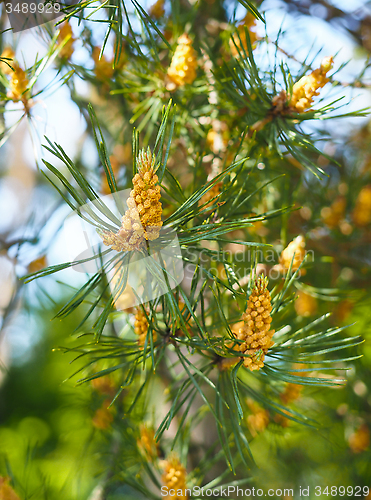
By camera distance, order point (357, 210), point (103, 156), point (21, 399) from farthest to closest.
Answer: point (21, 399)
point (357, 210)
point (103, 156)

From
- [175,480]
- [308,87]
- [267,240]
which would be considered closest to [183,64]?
[308,87]

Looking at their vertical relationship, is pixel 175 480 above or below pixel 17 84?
below

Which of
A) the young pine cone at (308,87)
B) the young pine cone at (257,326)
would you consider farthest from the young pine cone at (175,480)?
the young pine cone at (308,87)

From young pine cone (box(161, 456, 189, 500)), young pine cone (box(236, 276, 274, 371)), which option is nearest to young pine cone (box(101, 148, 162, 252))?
young pine cone (box(236, 276, 274, 371))

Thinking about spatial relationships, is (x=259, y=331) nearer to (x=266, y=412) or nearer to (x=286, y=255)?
(x=286, y=255)

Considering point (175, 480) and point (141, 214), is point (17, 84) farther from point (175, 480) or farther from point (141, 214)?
point (175, 480)

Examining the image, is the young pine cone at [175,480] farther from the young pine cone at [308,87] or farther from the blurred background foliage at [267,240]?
the young pine cone at [308,87]

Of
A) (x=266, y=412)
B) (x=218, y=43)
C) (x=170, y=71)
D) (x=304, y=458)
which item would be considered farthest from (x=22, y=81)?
(x=304, y=458)
